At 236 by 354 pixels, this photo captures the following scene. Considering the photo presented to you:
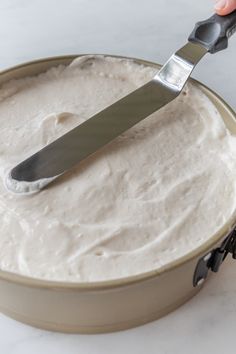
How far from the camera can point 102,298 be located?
83cm

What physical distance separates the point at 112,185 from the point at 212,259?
0.19 meters

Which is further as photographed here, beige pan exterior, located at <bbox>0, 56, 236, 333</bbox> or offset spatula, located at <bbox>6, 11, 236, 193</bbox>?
offset spatula, located at <bbox>6, 11, 236, 193</bbox>

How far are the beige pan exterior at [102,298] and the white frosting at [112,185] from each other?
0.03 m

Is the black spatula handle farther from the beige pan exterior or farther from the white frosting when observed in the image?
the beige pan exterior

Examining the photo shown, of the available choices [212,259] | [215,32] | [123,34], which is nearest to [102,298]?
[212,259]

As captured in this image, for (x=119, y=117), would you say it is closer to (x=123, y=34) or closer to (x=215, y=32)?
(x=215, y=32)

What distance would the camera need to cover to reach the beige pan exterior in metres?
0.81

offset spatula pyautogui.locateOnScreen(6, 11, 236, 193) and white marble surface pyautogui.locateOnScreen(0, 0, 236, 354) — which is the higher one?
offset spatula pyautogui.locateOnScreen(6, 11, 236, 193)

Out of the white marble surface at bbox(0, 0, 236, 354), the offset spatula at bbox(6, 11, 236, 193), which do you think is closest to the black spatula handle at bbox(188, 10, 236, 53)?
the offset spatula at bbox(6, 11, 236, 193)

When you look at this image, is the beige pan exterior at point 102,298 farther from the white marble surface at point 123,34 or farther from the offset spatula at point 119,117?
the offset spatula at point 119,117

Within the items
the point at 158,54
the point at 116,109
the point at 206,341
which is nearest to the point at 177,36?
the point at 158,54

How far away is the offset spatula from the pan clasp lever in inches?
9.6

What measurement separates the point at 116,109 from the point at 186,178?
169mm

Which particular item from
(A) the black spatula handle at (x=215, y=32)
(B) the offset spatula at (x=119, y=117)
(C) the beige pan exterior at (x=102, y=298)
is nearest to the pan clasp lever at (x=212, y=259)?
(C) the beige pan exterior at (x=102, y=298)
